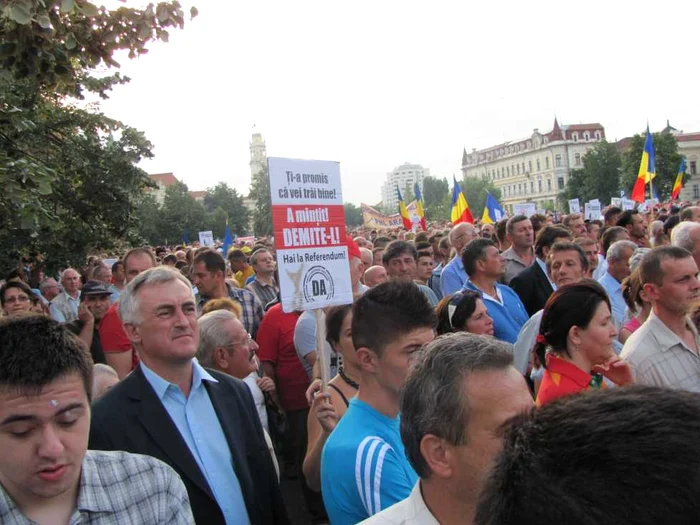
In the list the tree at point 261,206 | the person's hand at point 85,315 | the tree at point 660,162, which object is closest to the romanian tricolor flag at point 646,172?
the person's hand at point 85,315

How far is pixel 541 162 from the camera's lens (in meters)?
127

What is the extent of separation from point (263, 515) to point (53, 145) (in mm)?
9428

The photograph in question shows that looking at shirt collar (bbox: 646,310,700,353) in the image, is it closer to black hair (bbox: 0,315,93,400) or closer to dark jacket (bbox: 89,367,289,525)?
dark jacket (bbox: 89,367,289,525)

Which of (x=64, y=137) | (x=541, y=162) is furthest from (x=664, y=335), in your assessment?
(x=541, y=162)

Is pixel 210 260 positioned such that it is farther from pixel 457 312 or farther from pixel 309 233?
pixel 457 312

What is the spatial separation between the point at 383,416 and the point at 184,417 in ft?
3.12

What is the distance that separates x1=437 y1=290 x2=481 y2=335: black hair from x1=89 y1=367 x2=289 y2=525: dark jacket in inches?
63.9

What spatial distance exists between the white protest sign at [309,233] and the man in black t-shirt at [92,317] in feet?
9.74

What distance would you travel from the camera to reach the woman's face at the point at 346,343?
11.9 ft

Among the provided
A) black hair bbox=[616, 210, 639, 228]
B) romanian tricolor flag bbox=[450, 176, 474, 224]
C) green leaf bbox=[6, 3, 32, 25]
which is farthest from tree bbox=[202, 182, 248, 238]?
green leaf bbox=[6, 3, 32, 25]

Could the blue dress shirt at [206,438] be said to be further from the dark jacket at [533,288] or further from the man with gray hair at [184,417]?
the dark jacket at [533,288]

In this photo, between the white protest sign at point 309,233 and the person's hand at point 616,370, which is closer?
the person's hand at point 616,370

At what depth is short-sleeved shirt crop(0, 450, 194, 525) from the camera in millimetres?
2025

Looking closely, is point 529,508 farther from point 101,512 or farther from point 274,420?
point 274,420
